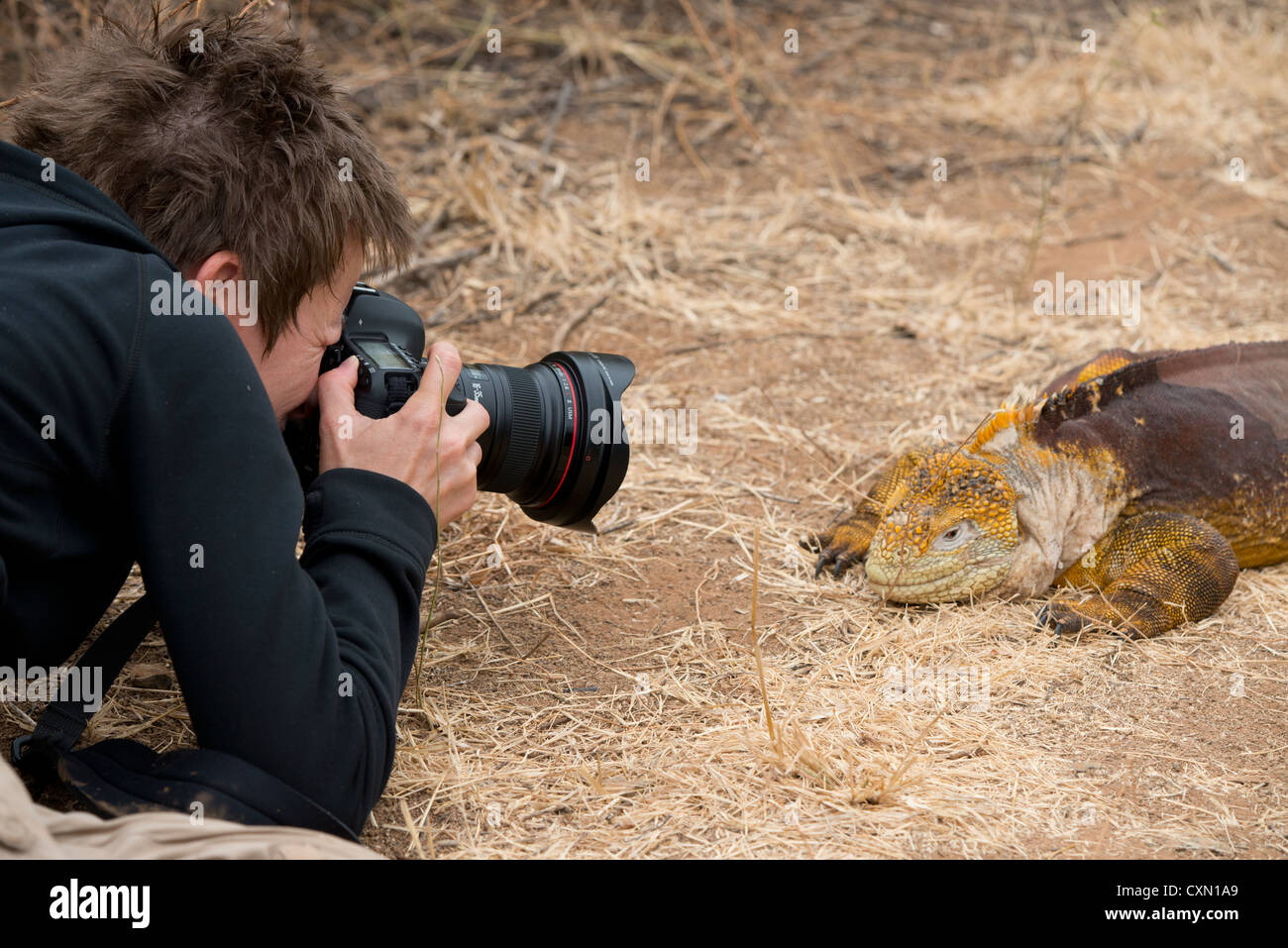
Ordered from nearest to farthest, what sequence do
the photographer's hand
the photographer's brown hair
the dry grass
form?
the photographer's brown hair
the photographer's hand
the dry grass

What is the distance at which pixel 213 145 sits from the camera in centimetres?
219

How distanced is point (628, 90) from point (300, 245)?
20.1 feet

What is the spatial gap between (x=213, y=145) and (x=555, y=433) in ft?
3.40

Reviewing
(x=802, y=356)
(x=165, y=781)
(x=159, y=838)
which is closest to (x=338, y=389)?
(x=165, y=781)

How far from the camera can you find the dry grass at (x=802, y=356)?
269 centimetres

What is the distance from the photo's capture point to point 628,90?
7941 millimetres

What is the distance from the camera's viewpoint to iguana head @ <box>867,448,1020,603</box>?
140 inches

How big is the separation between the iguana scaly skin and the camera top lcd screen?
1683 millimetres

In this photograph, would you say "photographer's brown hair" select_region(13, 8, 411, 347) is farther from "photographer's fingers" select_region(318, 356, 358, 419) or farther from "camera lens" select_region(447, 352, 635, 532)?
"camera lens" select_region(447, 352, 635, 532)

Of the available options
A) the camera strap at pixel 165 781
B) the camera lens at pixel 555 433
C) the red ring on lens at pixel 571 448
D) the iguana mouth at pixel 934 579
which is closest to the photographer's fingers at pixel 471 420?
the camera lens at pixel 555 433

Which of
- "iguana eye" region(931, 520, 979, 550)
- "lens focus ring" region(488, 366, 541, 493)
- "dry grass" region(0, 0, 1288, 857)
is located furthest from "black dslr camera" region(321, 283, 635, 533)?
"iguana eye" region(931, 520, 979, 550)

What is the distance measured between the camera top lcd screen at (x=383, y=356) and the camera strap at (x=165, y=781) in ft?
2.24

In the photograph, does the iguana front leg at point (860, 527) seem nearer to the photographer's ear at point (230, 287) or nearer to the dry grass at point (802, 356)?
the dry grass at point (802, 356)
